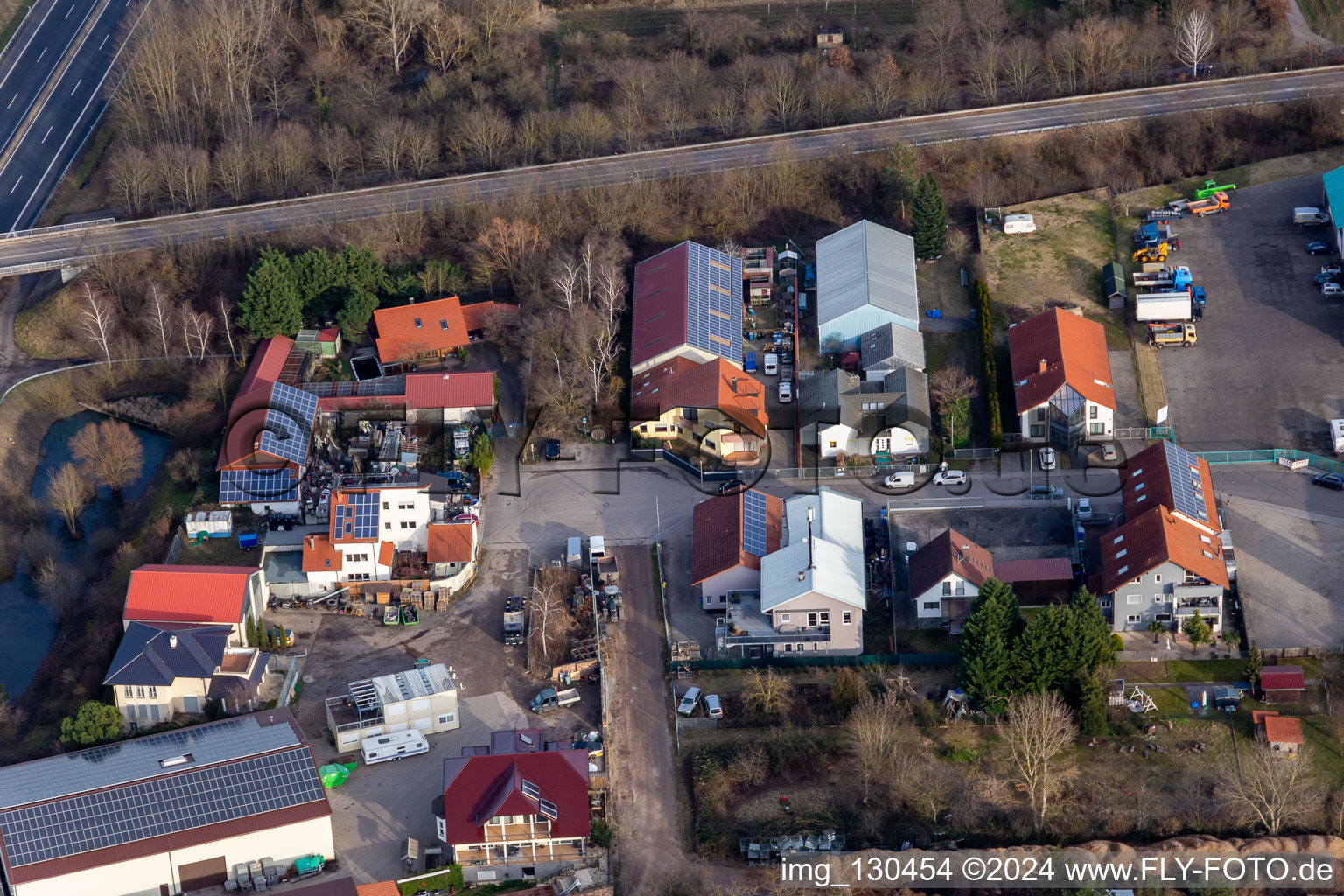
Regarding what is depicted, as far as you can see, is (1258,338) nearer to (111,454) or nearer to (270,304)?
(270,304)

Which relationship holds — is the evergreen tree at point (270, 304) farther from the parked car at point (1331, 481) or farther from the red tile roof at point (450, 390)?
the parked car at point (1331, 481)

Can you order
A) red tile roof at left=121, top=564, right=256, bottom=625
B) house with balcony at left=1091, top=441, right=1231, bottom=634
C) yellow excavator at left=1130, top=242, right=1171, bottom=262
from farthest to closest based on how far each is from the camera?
yellow excavator at left=1130, top=242, right=1171, bottom=262, red tile roof at left=121, top=564, right=256, bottom=625, house with balcony at left=1091, top=441, right=1231, bottom=634

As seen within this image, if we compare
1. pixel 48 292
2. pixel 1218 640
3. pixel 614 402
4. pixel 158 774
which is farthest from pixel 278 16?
pixel 1218 640

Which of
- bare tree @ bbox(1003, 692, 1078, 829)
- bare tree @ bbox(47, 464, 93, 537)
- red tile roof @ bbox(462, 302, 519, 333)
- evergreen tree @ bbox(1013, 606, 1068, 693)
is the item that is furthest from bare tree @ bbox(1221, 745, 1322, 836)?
bare tree @ bbox(47, 464, 93, 537)

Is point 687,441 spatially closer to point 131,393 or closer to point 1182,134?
point 131,393

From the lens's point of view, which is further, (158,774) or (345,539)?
(345,539)

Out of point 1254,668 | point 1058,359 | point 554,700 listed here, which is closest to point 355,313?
point 554,700

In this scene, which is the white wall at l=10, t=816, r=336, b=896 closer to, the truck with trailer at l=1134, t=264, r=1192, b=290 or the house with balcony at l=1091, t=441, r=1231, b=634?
the house with balcony at l=1091, t=441, r=1231, b=634
